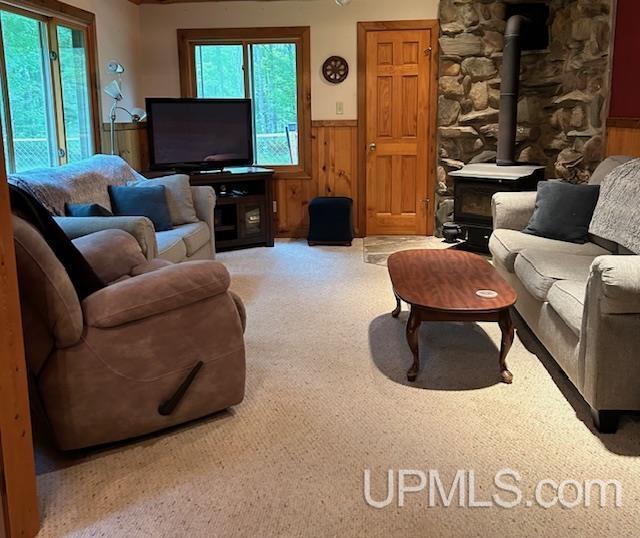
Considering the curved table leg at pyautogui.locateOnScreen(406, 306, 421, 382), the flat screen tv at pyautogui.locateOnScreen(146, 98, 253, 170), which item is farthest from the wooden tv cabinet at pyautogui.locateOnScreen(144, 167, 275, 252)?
the curved table leg at pyautogui.locateOnScreen(406, 306, 421, 382)

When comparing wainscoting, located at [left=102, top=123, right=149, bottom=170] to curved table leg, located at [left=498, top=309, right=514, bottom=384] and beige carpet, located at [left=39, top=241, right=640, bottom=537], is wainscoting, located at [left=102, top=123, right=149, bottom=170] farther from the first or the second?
curved table leg, located at [left=498, top=309, right=514, bottom=384]

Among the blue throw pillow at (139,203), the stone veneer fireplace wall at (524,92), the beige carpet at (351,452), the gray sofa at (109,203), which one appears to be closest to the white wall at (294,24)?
the stone veneer fireplace wall at (524,92)

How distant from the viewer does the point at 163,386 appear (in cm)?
253

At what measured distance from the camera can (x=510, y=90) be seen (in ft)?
18.6

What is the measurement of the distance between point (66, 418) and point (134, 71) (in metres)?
4.62

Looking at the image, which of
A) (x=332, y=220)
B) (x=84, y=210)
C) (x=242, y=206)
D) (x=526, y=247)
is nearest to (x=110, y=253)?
(x=84, y=210)

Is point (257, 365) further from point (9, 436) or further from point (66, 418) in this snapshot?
point (9, 436)

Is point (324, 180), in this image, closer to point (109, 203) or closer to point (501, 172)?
point (501, 172)

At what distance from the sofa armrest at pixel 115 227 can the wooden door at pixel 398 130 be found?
3196mm

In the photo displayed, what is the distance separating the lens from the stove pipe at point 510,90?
559cm

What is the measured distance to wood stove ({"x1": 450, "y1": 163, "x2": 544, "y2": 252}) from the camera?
5.41 metres

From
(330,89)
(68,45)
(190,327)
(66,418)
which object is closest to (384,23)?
(330,89)

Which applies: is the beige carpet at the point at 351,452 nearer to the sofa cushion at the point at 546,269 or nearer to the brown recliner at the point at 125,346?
the brown recliner at the point at 125,346

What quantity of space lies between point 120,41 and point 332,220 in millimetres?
2390
